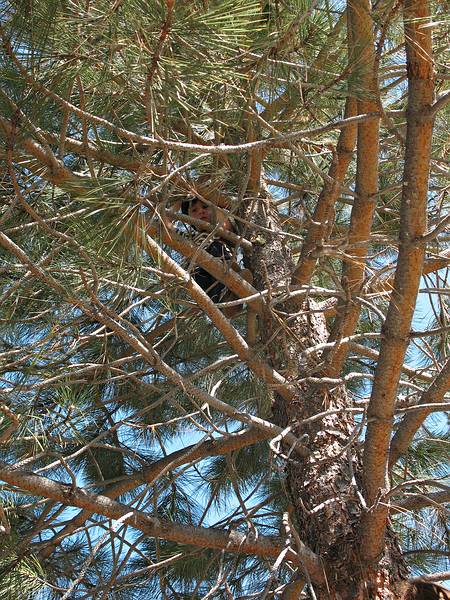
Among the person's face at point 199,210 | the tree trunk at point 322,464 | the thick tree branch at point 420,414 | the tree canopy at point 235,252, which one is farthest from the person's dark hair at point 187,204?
the thick tree branch at point 420,414

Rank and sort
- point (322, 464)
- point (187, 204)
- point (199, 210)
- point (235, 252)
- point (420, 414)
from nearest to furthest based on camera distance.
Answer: point (420, 414)
point (322, 464)
point (235, 252)
point (199, 210)
point (187, 204)

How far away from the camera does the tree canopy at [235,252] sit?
72.2 inches

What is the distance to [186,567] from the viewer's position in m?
2.99

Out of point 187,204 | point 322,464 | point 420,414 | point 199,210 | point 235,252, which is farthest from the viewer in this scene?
point 187,204

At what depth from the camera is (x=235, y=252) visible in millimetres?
2543

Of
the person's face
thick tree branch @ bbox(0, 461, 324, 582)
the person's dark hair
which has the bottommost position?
thick tree branch @ bbox(0, 461, 324, 582)

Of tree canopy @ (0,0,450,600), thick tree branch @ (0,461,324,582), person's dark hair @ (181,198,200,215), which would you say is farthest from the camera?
person's dark hair @ (181,198,200,215)

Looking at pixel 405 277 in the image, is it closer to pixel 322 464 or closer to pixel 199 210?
pixel 322 464

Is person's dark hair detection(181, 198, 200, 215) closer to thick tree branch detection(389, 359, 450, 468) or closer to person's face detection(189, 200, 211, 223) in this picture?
person's face detection(189, 200, 211, 223)

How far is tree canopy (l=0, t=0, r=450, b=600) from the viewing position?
1834 mm

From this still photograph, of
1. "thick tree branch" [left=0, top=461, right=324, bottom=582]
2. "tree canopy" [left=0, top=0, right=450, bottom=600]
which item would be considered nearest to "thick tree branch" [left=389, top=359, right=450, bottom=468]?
"tree canopy" [left=0, top=0, right=450, bottom=600]

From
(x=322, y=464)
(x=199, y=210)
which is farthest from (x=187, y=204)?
(x=322, y=464)

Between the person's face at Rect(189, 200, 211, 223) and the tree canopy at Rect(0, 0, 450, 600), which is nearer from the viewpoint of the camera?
the tree canopy at Rect(0, 0, 450, 600)

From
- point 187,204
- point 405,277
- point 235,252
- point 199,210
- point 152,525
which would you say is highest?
point 187,204
